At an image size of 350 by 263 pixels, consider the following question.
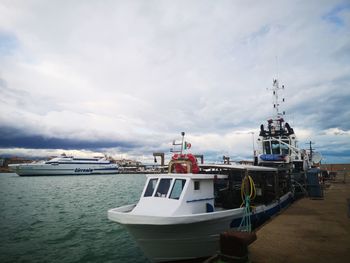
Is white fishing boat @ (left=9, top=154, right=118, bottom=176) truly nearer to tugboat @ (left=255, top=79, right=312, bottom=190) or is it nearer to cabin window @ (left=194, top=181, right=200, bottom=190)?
tugboat @ (left=255, top=79, right=312, bottom=190)

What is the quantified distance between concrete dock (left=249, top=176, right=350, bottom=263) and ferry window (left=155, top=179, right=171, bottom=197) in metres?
4.38

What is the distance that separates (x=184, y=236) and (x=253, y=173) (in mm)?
9086

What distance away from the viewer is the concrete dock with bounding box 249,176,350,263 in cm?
733

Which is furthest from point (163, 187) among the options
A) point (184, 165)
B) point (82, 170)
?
point (82, 170)

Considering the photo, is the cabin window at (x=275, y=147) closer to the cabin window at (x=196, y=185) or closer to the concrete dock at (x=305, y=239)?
the concrete dock at (x=305, y=239)

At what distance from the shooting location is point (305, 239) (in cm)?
904

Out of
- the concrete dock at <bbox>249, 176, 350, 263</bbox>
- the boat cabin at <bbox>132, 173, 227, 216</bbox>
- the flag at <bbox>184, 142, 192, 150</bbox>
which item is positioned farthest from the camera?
the flag at <bbox>184, 142, 192, 150</bbox>

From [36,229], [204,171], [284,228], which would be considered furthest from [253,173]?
[36,229]

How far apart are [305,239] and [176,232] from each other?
16.1 feet

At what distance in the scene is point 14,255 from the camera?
515 inches

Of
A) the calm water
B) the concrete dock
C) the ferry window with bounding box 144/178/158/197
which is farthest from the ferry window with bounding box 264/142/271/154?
the ferry window with bounding box 144/178/158/197

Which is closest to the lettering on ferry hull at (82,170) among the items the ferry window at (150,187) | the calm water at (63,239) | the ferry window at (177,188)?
the calm water at (63,239)

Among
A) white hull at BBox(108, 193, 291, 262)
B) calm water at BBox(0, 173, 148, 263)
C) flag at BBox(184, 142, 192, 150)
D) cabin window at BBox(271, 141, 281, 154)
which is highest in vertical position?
cabin window at BBox(271, 141, 281, 154)

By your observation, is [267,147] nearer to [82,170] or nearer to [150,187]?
[150,187]
